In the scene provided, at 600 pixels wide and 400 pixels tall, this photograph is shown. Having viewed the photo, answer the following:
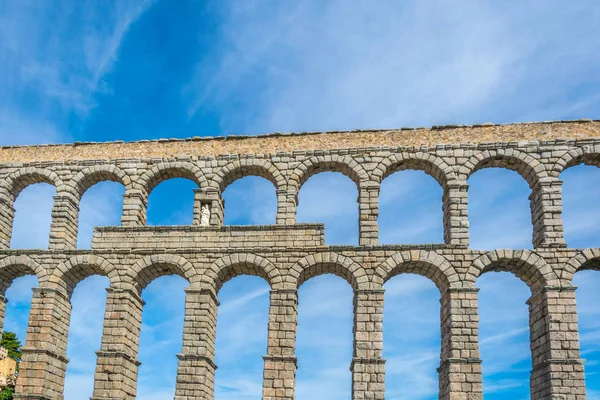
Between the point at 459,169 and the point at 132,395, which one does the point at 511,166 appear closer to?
the point at 459,169

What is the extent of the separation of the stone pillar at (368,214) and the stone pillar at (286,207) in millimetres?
2172

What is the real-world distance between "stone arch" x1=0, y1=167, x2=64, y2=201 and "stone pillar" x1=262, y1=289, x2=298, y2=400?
9309 millimetres

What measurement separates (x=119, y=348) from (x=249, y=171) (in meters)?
7.27

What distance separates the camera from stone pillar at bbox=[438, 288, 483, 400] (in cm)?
1903

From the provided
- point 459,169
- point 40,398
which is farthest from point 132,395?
point 459,169

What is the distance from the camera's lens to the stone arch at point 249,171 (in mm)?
22750

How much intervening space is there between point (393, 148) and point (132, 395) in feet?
38.0

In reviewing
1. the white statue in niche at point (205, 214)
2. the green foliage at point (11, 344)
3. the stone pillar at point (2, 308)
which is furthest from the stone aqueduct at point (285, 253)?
the green foliage at point (11, 344)

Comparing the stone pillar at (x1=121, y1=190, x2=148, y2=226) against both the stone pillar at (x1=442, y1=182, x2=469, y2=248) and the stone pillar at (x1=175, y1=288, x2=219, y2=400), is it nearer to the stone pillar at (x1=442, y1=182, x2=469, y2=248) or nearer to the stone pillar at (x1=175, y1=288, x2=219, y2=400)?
the stone pillar at (x1=175, y1=288, x2=219, y2=400)

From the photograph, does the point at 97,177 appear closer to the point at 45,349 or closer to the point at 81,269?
the point at 81,269

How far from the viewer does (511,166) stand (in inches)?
885

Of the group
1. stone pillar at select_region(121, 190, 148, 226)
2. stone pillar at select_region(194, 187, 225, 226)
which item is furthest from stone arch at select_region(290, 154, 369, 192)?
stone pillar at select_region(121, 190, 148, 226)

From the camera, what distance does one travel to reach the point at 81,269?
22578 millimetres

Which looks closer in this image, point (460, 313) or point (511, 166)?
point (460, 313)
